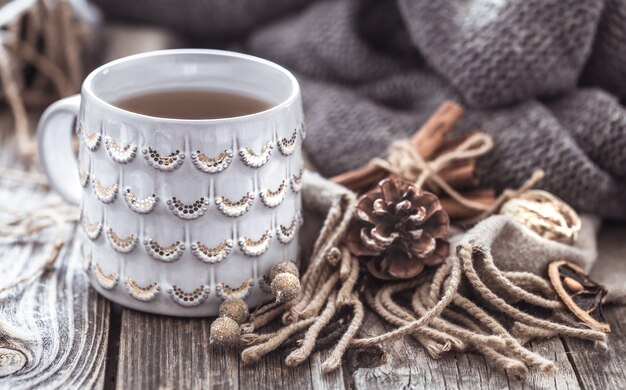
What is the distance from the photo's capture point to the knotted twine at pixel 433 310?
659mm

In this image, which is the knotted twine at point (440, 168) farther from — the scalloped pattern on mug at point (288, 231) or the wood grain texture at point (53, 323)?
the wood grain texture at point (53, 323)

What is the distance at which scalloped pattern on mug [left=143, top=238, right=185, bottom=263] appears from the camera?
2.18 feet

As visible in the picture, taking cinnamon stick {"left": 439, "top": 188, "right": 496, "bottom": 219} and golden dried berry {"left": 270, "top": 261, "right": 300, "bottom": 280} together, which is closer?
golden dried berry {"left": 270, "top": 261, "right": 300, "bottom": 280}

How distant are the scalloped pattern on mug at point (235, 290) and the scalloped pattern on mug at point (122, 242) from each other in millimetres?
81

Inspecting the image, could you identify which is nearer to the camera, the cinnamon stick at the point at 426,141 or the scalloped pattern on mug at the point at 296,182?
the scalloped pattern on mug at the point at 296,182

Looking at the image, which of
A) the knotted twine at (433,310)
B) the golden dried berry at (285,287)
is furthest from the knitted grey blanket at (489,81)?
the golden dried berry at (285,287)

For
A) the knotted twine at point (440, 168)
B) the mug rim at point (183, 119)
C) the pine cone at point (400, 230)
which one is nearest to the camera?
the mug rim at point (183, 119)

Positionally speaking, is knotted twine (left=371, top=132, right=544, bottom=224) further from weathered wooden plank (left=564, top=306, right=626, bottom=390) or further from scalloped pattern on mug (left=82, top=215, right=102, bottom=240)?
scalloped pattern on mug (left=82, top=215, right=102, bottom=240)

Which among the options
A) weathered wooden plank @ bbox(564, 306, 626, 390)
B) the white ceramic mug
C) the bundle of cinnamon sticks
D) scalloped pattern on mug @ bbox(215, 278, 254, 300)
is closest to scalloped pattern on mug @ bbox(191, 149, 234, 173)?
the white ceramic mug

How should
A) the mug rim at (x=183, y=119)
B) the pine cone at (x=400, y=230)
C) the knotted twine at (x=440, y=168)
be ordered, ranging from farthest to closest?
1. the knotted twine at (x=440, y=168)
2. the pine cone at (x=400, y=230)
3. the mug rim at (x=183, y=119)

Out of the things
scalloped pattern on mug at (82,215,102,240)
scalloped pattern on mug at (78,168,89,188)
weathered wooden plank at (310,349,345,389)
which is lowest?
weathered wooden plank at (310,349,345,389)

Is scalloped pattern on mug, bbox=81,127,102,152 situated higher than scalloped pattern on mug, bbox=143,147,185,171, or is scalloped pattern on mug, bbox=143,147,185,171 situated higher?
scalloped pattern on mug, bbox=143,147,185,171

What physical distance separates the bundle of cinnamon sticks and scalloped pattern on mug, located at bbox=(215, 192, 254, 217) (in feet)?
0.68

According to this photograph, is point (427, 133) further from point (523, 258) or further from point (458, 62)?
point (523, 258)
